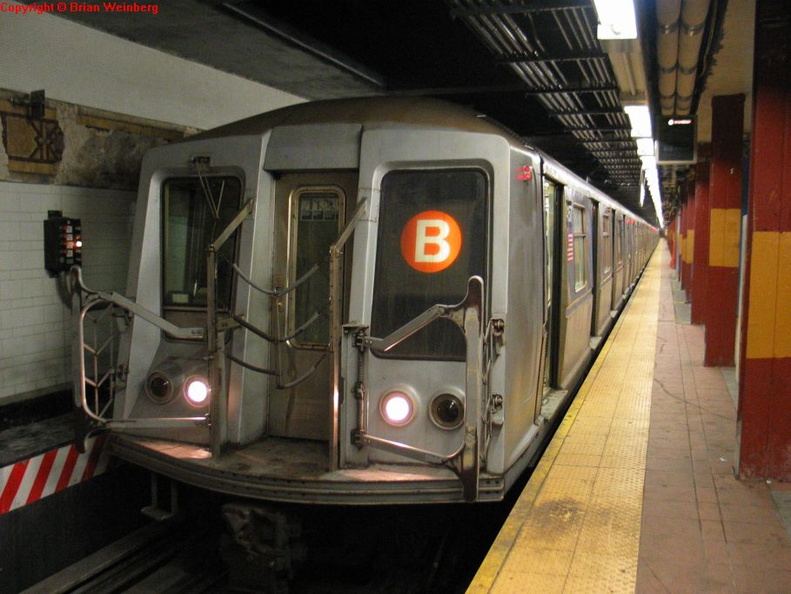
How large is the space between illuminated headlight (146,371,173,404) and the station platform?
2.23 m

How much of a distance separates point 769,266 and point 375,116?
2.84m

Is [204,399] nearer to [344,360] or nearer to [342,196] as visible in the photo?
[344,360]

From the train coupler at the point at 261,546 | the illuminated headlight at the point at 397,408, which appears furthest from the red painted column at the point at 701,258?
the train coupler at the point at 261,546

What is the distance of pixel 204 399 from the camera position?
4.69 m

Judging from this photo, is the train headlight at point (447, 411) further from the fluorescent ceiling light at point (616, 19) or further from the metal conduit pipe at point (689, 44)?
the metal conduit pipe at point (689, 44)

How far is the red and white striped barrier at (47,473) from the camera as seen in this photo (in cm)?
501

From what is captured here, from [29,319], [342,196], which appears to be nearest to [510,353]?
[342,196]

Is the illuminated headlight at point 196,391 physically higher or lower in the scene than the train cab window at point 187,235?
lower

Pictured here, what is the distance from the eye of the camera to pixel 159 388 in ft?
15.8

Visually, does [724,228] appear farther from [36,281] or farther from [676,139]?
[36,281]

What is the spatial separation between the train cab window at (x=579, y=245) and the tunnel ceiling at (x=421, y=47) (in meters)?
1.53

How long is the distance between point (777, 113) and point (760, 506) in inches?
103

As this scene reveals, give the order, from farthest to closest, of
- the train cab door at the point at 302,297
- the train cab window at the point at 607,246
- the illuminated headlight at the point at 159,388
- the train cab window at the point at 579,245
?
1. the train cab window at the point at 607,246
2. the train cab window at the point at 579,245
3. the illuminated headlight at the point at 159,388
4. the train cab door at the point at 302,297

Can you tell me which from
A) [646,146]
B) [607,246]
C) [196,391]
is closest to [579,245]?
[607,246]
